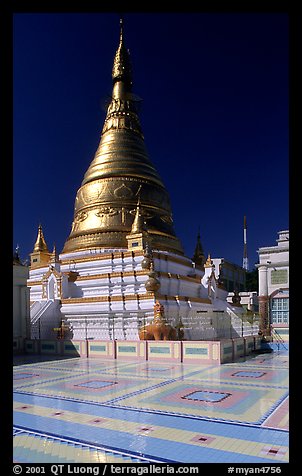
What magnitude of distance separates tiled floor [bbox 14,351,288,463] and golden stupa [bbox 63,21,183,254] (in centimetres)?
1324

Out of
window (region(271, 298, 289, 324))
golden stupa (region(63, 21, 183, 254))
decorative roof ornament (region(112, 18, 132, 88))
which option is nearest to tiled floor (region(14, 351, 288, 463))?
window (region(271, 298, 289, 324))

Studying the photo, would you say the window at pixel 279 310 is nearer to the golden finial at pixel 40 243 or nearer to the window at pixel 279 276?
the window at pixel 279 276

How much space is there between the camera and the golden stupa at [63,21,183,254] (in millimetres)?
24375

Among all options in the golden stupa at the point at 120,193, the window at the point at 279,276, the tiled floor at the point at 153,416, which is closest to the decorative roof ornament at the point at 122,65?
the golden stupa at the point at 120,193

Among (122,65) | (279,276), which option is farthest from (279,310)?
(122,65)

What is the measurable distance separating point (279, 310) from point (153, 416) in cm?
1657

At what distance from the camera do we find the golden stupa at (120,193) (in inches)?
960

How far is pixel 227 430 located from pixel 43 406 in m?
3.48

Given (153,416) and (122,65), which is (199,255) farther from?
(153,416)

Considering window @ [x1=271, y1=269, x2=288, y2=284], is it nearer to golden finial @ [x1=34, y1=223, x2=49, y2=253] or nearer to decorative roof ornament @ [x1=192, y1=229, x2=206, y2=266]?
decorative roof ornament @ [x1=192, y1=229, x2=206, y2=266]

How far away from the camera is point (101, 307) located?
19469 millimetres

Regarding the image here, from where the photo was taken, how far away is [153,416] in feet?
21.3

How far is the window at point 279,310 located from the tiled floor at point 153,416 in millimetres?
10410
